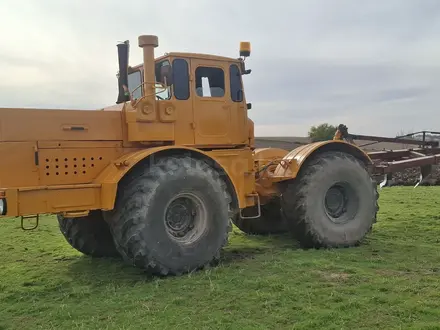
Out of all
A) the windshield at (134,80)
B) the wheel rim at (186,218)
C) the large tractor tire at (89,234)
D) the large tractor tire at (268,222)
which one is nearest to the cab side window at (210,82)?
the windshield at (134,80)

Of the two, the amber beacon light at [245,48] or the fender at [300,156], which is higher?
the amber beacon light at [245,48]

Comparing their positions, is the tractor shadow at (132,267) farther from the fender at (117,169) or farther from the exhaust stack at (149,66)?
the exhaust stack at (149,66)

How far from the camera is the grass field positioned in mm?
4828

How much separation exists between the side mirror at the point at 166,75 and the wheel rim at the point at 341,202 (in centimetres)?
320

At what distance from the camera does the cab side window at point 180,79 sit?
24.2 feet

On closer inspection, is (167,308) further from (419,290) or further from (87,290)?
(419,290)

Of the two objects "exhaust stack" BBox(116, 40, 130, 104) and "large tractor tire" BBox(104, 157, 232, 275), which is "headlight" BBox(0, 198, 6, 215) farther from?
"exhaust stack" BBox(116, 40, 130, 104)

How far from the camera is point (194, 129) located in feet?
24.8

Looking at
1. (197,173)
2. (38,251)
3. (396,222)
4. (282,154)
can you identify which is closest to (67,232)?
(38,251)

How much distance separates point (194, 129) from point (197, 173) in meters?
0.87

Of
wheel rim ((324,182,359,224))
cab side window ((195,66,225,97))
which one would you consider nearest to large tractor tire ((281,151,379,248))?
→ wheel rim ((324,182,359,224))

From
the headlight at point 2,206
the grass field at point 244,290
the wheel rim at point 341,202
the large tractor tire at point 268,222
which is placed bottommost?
the grass field at point 244,290

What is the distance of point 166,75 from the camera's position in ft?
23.6

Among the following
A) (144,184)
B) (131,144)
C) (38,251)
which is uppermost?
(131,144)
